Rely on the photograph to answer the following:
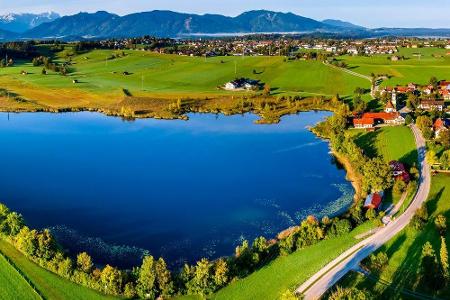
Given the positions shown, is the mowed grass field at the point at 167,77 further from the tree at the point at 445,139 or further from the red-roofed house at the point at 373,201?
the red-roofed house at the point at 373,201

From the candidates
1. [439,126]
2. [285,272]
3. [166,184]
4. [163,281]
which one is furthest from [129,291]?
[439,126]

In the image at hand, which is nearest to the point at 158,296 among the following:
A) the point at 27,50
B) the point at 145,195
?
the point at 145,195

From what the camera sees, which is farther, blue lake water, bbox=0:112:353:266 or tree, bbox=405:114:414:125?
tree, bbox=405:114:414:125

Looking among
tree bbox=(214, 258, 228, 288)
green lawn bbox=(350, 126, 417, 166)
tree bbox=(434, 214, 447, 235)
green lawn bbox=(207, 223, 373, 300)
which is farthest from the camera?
green lawn bbox=(350, 126, 417, 166)

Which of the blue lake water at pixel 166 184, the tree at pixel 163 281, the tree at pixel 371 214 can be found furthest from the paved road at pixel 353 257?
the tree at pixel 163 281

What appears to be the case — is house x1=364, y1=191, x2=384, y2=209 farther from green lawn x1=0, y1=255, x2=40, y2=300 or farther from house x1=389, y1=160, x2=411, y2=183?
green lawn x1=0, y1=255, x2=40, y2=300

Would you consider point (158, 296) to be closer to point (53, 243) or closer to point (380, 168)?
point (53, 243)

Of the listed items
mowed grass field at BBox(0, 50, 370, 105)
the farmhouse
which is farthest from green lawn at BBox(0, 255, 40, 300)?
the farmhouse
